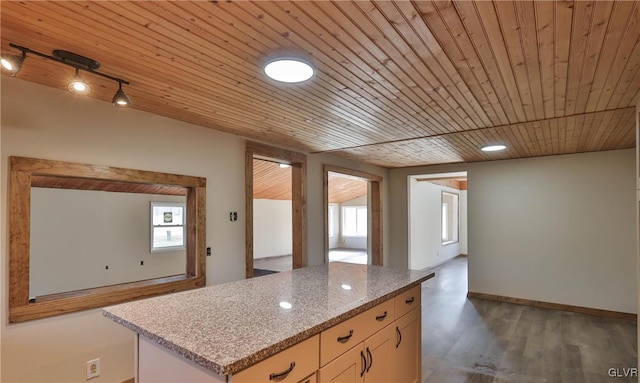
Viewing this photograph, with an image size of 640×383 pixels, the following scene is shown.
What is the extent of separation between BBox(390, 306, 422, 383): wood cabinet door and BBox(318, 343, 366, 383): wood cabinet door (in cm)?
42

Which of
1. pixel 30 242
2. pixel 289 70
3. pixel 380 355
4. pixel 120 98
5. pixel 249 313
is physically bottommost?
pixel 380 355

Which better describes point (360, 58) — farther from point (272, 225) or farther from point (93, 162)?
point (272, 225)

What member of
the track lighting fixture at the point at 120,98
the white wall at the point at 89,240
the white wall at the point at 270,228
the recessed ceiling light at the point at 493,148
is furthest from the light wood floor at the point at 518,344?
the white wall at the point at 270,228

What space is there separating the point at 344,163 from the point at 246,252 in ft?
7.65

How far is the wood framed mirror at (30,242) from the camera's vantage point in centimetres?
212

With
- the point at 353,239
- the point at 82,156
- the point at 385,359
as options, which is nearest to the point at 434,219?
the point at 353,239

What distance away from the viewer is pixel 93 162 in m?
2.50

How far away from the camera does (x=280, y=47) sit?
1716mm

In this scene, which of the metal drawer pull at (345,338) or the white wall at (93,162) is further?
the white wall at (93,162)

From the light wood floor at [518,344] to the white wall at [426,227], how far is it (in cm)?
184

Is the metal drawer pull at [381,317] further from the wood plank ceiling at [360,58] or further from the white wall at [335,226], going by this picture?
the white wall at [335,226]

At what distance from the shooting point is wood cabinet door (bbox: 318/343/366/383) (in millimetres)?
1526

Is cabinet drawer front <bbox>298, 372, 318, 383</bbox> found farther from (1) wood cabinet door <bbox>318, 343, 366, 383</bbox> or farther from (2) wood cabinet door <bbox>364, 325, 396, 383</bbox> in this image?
(2) wood cabinet door <bbox>364, 325, 396, 383</bbox>

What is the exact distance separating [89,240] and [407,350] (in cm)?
649
